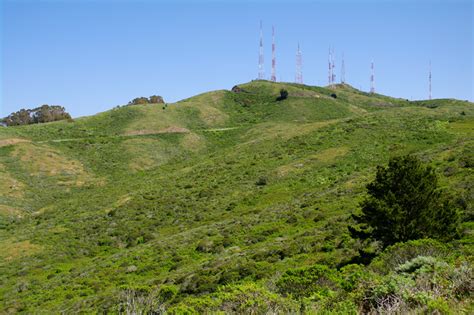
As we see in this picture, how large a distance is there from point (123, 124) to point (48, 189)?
38.8 meters

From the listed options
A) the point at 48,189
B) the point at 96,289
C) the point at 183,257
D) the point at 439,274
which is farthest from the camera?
the point at 48,189

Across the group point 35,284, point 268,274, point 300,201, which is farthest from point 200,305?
point 300,201

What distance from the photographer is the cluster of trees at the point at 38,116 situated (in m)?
108

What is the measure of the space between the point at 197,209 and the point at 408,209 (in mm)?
27749

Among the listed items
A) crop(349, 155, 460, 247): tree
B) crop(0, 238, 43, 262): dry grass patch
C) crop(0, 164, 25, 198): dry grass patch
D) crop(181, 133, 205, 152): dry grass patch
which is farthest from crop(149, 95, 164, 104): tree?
crop(349, 155, 460, 247): tree

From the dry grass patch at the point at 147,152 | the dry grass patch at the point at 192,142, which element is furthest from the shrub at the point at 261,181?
the dry grass patch at the point at 192,142

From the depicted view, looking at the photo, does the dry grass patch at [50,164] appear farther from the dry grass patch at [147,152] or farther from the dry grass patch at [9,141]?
the dry grass patch at [147,152]

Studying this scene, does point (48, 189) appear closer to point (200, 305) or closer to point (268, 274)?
point (268, 274)

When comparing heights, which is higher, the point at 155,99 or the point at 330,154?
the point at 155,99

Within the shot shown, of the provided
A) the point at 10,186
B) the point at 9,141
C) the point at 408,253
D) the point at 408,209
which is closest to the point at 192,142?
the point at 9,141

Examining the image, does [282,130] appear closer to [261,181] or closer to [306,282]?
[261,181]

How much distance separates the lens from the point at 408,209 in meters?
18.0

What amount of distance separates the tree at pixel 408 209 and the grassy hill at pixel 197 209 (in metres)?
1.13

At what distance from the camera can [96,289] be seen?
25344mm
